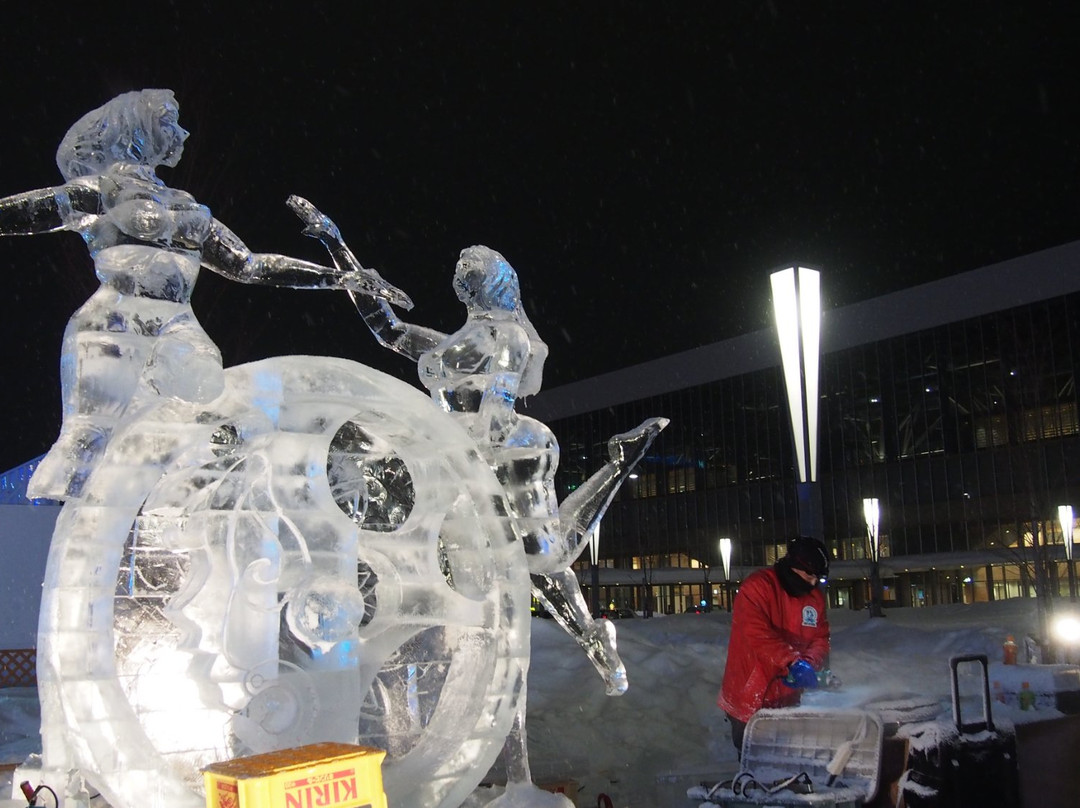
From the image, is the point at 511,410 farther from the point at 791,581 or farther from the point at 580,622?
the point at 791,581

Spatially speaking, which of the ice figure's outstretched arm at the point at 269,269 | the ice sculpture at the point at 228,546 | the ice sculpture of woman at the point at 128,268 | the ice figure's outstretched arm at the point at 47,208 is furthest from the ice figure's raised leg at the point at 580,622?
the ice figure's outstretched arm at the point at 47,208

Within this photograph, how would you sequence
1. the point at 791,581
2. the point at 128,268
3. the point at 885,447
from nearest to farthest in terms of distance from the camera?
the point at 128,268 < the point at 791,581 < the point at 885,447

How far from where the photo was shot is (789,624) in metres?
6.43

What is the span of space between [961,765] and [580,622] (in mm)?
2217

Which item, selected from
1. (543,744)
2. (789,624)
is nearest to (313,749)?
(789,624)

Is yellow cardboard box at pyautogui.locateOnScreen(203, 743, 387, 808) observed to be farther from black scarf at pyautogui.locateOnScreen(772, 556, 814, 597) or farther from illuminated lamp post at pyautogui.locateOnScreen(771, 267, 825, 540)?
illuminated lamp post at pyautogui.locateOnScreen(771, 267, 825, 540)

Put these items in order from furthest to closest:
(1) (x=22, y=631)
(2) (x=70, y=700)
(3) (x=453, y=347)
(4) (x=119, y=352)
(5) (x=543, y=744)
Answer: (1) (x=22, y=631) < (5) (x=543, y=744) < (3) (x=453, y=347) < (4) (x=119, y=352) < (2) (x=70, y=700)

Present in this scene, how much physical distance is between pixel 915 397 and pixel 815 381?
1268 inches

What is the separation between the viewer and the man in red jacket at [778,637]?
621 centimetres

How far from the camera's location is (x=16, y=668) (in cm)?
1282

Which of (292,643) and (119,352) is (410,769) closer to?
(292,643)

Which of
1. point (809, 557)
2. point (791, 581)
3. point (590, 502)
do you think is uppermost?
point (590, 502)

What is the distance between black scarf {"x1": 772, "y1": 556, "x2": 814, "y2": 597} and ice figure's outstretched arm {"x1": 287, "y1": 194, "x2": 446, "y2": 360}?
281cm

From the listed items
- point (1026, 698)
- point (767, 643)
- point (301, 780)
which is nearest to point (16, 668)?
point (767, 643)
